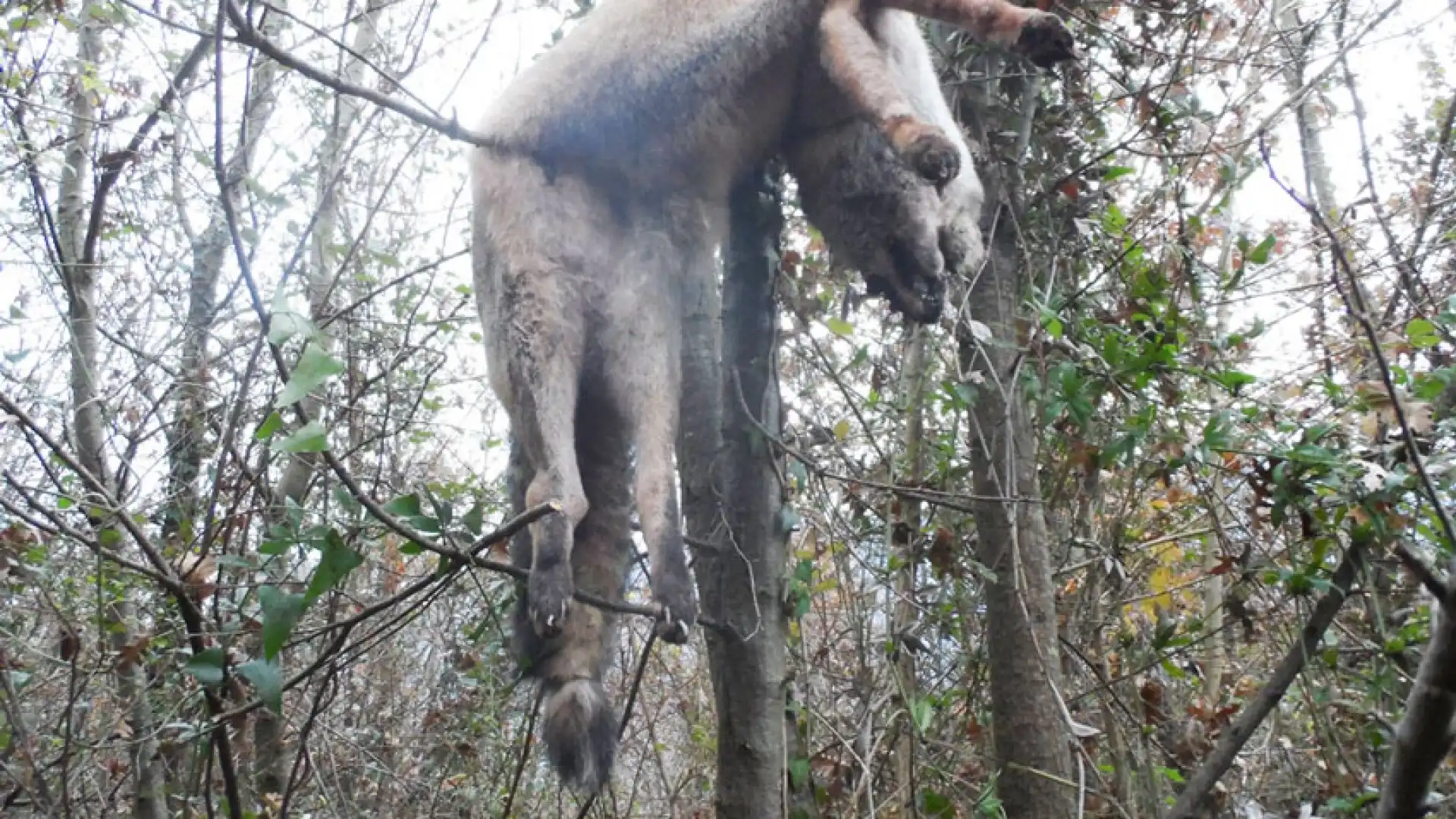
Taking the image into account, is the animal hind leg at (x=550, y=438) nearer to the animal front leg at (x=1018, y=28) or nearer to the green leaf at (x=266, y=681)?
the green leaf at (x=266, y=681)

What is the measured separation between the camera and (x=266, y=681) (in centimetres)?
204

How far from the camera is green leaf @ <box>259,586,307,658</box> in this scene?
1982 mm

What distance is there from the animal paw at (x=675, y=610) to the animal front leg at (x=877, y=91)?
42.3 inches

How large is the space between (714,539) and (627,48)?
4.09ft

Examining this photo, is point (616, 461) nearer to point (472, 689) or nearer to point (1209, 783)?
point (1209, 783)

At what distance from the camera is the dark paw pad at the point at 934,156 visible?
219cm

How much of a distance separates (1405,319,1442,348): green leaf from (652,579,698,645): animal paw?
73.2 inches

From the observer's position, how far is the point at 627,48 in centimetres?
251

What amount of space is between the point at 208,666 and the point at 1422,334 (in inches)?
115

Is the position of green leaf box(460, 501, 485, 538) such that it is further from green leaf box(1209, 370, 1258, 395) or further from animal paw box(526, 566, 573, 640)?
green leaf box(1209, 370, 1258, 395)

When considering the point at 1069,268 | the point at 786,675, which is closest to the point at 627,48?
the point at 786,675

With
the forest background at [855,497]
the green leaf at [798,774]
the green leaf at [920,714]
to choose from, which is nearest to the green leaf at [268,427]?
the forest background at [855,497]

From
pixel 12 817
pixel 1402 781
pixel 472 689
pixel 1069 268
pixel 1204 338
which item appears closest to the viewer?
pixel 1402 781

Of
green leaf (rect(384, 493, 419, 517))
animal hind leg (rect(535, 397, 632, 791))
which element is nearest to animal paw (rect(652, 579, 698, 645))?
animal hind leg (rect(535, 397, 632, 791))
